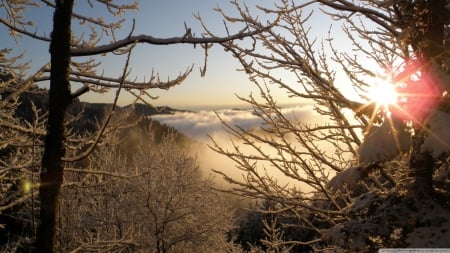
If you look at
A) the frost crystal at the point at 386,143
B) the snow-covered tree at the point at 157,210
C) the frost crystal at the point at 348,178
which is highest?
the frost crystal at the point at 386,143

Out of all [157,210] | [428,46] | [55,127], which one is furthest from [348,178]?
[157,210]

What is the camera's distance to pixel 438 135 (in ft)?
9.62

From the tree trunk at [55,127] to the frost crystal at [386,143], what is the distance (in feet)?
8.06

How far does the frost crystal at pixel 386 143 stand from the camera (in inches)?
126

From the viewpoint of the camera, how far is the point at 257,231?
101 feet

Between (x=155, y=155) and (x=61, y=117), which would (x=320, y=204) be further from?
(x=155, y=155)

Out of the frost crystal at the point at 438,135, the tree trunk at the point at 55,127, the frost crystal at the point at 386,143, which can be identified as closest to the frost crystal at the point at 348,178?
the frost crystal at the point at 386,143

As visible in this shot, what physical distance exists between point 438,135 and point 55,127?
299 centimetres

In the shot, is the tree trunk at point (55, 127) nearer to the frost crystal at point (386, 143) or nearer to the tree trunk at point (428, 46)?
the frost crystal at point (386, 143)

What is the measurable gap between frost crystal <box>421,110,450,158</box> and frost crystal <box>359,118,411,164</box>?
0.72 feet

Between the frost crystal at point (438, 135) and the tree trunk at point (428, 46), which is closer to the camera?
the frost crystal at point (438, 135)

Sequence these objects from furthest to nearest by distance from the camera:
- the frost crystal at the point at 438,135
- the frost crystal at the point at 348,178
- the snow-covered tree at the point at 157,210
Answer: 1. the snow-covered tree at the point at 157,210
2. the frost crystal at the point at 348,178
3. the frost crystal at the point at 438,135

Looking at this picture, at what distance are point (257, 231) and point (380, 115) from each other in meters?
28.2

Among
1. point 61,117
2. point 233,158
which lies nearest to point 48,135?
point 61,117
